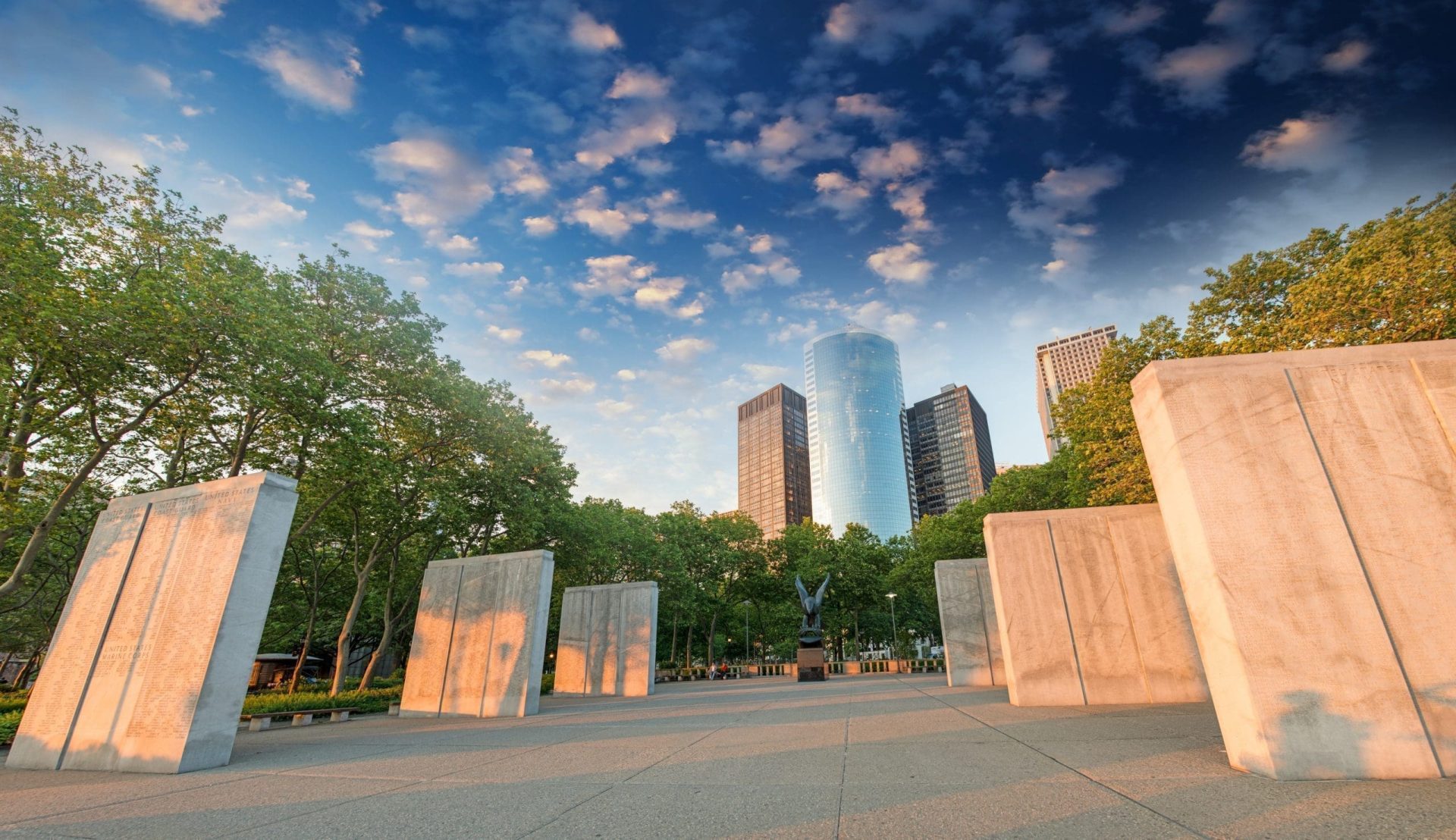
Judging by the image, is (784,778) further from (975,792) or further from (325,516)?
(325,516)

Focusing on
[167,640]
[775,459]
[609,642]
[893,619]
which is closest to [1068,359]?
[775,459]

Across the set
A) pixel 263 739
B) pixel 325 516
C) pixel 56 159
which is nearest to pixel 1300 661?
pixel 263 739

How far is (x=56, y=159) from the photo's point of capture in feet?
39.7

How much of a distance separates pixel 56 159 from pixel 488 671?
15.3m

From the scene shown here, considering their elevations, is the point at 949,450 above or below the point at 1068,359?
below

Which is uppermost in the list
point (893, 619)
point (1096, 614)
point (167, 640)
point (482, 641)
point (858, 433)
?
point (858, 433)

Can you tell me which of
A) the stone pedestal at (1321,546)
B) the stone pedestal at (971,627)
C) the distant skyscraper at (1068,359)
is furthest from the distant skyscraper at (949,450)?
the stone pedestal at (1321,546)

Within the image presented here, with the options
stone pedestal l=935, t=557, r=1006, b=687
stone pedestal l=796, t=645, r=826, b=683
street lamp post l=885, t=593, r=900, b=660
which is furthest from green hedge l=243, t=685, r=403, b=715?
street lamp post l=885, t=593, r=900, b=660

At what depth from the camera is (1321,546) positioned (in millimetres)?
5816

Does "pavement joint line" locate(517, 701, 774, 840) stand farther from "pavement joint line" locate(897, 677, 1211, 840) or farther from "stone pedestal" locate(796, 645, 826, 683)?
"stone pedestal" locate(796, 645, 826, 683)

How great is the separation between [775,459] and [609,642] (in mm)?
131212

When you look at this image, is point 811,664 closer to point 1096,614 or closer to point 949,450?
point 1096,614

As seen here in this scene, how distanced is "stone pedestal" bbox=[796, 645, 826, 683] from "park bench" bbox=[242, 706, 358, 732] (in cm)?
1842

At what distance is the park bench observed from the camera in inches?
521
